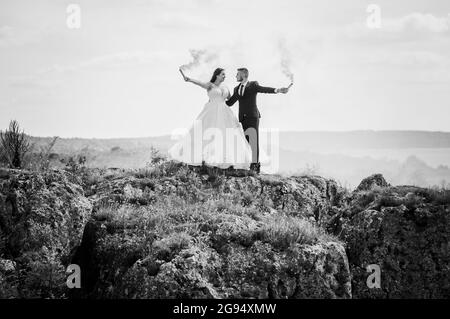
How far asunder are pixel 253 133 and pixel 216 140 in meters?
1.35

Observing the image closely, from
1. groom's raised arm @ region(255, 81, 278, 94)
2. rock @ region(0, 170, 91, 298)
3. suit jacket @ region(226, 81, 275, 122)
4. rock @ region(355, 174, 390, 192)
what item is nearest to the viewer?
rock @ region(0, 170, 91, 298)

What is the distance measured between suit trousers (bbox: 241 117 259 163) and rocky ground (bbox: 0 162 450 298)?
6.42 feet

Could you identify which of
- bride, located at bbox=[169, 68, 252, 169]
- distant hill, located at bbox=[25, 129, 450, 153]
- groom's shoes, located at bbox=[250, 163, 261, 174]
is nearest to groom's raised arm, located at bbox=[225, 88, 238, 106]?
bride, located at bbox=[169, 68, 252, 169]

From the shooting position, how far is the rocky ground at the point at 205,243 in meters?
15.5

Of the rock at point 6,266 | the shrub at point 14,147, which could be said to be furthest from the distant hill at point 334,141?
the rock at point 6,266

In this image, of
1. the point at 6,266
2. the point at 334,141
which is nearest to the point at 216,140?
the point at 6,266

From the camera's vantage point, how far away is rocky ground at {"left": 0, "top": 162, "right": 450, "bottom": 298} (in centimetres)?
1551

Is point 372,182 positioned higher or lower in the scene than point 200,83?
lower

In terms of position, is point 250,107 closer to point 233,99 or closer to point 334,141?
point 233,99

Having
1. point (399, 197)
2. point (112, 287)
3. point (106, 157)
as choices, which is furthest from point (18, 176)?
point (106, 157)

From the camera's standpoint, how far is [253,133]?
22.0 meters

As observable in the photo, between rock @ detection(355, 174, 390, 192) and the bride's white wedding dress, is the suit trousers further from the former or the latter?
rock @ detection(355, 174, 390, 192)

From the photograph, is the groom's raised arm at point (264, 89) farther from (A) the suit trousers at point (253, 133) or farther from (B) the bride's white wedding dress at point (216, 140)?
(B) the bride's white wedding dress at point (216, 140)

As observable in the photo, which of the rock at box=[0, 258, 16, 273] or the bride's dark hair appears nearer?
the rock at box=[0, 258, 16, 273]
